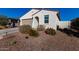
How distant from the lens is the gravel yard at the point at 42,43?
721 cm

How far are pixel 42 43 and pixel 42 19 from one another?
839mm

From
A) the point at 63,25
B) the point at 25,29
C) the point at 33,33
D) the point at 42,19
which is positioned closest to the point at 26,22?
the point at 25,29

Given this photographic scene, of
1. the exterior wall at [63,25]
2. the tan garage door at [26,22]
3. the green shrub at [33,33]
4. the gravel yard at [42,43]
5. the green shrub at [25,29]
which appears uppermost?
the tan garage door at [26,22]

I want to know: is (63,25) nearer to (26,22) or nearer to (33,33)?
(33,33)

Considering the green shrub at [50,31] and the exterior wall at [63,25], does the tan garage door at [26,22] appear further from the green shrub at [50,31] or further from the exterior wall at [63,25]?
the exterior wall at [63,25]

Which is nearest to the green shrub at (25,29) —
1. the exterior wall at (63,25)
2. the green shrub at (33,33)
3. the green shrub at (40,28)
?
the green shrub at (33,33)

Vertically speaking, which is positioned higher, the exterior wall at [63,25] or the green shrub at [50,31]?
the exterior wall at [63,25]

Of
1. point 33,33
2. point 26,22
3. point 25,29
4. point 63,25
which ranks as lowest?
point 33,33

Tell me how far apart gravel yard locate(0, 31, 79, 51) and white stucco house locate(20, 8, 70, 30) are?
0.32 m

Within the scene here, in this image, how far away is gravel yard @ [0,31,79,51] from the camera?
7215 millimetres

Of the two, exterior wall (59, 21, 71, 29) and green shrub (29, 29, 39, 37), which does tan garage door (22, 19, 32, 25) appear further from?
exterior wall (59, 21, 71, 29)

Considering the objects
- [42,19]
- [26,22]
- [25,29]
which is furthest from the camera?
[42,19]

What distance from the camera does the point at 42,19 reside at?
295 inches

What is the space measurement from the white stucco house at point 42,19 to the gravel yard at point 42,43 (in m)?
0.32
